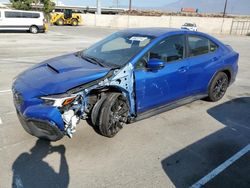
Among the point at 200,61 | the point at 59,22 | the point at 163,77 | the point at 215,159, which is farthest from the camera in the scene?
the point at 59,22

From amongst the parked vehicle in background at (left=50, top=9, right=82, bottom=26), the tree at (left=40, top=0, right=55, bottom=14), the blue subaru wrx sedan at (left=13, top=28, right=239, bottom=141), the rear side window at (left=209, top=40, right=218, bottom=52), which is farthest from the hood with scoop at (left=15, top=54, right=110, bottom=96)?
the tree at (left=40, top=0, right=55, bottom=14)

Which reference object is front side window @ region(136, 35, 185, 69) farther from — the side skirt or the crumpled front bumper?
the crumpled front bumper

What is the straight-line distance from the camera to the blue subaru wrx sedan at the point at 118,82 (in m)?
3.14

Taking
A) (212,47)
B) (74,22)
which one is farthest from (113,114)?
(74,22)

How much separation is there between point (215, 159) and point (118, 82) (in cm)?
170

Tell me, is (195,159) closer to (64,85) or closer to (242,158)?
(242,158)

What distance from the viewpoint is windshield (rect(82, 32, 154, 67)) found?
3.88 meters

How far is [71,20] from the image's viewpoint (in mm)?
37250

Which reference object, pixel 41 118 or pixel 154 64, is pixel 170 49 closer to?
pixel 154 64

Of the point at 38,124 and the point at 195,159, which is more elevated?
the point at 38,124

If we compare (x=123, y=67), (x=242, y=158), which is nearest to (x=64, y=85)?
(x=123, y=67)

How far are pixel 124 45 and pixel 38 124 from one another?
204 cm

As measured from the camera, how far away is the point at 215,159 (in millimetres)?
3334

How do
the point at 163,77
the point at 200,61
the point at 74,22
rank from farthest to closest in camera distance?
1. the point at 74,22
2. the point at 200,61
3. the point at 163,77
